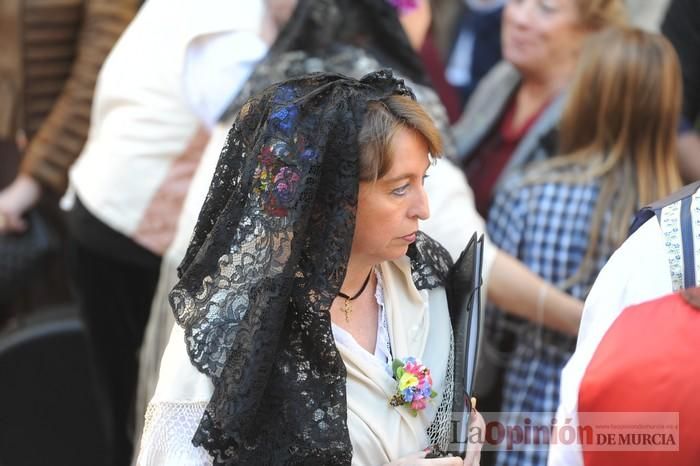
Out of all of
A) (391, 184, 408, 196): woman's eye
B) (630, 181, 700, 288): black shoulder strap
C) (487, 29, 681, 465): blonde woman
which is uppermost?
(630, 181, 700, 288): black shoulder strap

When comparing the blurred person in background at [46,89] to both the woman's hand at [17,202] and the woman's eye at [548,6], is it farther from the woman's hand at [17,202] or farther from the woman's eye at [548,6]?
the woman's eye at [548,6]

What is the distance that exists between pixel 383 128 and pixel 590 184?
1464 mm

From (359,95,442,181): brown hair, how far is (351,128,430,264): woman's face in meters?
0.01

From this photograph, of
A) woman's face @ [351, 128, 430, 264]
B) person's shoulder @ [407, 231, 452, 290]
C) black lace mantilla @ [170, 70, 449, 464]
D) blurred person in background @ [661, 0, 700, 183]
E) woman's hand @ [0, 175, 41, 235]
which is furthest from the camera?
woman's hand @ [0, 175, 41, 235]

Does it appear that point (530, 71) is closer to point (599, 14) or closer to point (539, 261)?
point (599, 14)

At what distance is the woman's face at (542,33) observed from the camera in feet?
13.6

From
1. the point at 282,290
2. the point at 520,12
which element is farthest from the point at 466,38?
the point at 282,290

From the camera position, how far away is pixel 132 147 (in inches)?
136

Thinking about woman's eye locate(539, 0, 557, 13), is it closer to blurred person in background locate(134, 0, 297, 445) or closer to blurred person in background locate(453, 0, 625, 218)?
blurred person in background locate(453, 0, 625, 218)

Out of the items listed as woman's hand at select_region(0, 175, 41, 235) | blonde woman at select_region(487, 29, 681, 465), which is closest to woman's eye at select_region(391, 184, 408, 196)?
blonde woman at select_region(487, 29, 681, 465)

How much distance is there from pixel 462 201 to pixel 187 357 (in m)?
1.21

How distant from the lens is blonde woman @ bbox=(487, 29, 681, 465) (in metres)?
3.39

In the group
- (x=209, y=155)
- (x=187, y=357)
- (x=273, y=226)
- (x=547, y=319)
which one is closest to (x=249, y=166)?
(x=273, y=226)

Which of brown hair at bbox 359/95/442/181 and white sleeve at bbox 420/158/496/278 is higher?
brown hair at bbox 359/95/442/181
